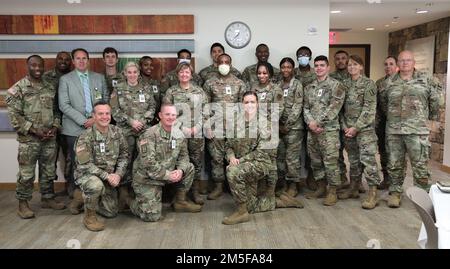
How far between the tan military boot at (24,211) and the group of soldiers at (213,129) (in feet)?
0.04

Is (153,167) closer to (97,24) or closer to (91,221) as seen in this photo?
(91,221)

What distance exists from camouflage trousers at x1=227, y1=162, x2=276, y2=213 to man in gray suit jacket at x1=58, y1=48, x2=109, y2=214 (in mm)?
1656

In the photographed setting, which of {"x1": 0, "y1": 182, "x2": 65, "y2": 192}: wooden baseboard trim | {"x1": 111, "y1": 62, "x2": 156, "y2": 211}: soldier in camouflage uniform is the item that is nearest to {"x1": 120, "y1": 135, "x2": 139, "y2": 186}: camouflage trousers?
{"x1": 111, "y1": 62, "x2": 156, "y2": 211}: soldier in camouflage uniform

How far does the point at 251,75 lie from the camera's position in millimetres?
5086

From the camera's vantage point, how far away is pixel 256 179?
4.16m

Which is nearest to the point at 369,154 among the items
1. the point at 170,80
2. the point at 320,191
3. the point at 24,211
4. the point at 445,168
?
the point at 320,191

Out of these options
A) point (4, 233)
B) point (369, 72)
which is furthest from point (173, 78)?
point (369, 72)

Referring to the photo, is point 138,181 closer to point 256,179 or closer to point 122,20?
point 256,179

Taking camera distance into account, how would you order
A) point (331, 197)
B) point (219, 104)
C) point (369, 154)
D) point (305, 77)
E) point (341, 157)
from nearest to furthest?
point (369, 154) < point (331, 197) < point (219, 104) < point (341, 157) < point (305, 77)

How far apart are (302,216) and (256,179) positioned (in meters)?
0.60

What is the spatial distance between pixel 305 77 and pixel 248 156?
59.5 inches

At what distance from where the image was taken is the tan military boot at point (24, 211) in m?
4.17

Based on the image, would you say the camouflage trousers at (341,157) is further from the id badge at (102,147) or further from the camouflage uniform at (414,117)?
the id badge at (102,147)

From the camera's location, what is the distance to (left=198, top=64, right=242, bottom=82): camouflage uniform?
16.4 feet
